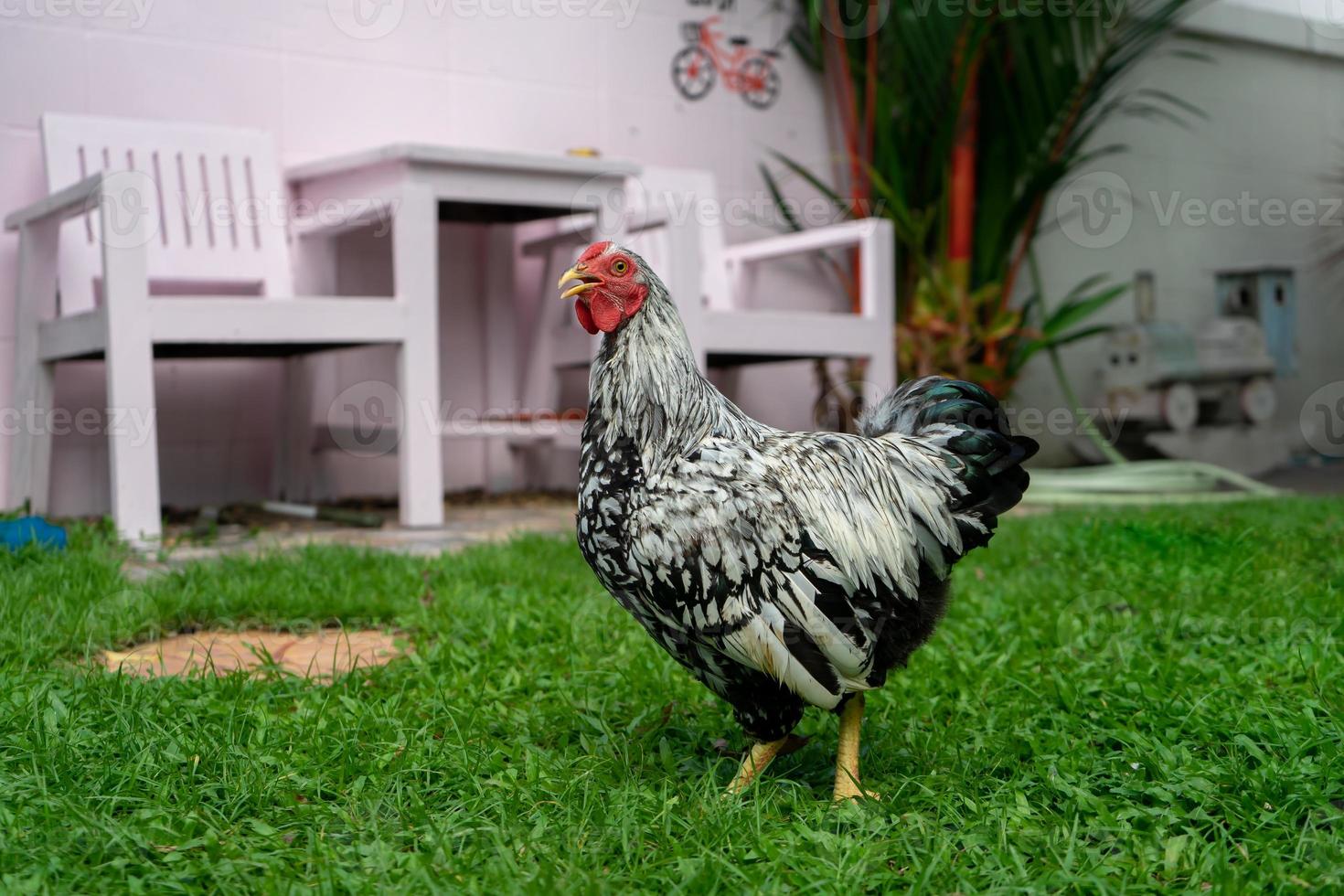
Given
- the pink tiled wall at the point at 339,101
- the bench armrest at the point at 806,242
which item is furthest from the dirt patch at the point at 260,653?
the bench armrest at the point at 806,242

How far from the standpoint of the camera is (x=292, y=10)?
5164 mm

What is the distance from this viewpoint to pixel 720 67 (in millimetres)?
6348

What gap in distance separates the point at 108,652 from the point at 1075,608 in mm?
2289

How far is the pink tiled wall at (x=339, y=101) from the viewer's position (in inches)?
185

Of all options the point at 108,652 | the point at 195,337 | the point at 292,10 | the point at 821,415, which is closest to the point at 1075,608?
the point at 108,652

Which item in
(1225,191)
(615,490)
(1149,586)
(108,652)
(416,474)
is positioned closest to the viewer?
(615,490)

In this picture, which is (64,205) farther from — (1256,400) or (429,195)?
(1256,400)

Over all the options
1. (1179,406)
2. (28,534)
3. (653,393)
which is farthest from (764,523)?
(1179,406)

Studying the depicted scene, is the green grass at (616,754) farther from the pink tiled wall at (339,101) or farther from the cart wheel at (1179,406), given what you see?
the cart wheel at (1179,406)

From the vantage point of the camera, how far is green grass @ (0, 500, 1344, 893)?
1531 millimetres

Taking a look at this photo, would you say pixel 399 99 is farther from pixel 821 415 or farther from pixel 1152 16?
pixel 1152 16

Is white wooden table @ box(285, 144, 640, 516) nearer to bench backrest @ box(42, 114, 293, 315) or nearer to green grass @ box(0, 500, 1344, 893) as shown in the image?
bench backrest @ box(42, 114, 293, 315)

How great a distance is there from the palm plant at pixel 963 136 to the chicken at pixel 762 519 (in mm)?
4184

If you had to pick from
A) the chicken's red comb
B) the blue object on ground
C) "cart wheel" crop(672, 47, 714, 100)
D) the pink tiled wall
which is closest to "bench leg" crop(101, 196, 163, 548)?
the blue object on ground
